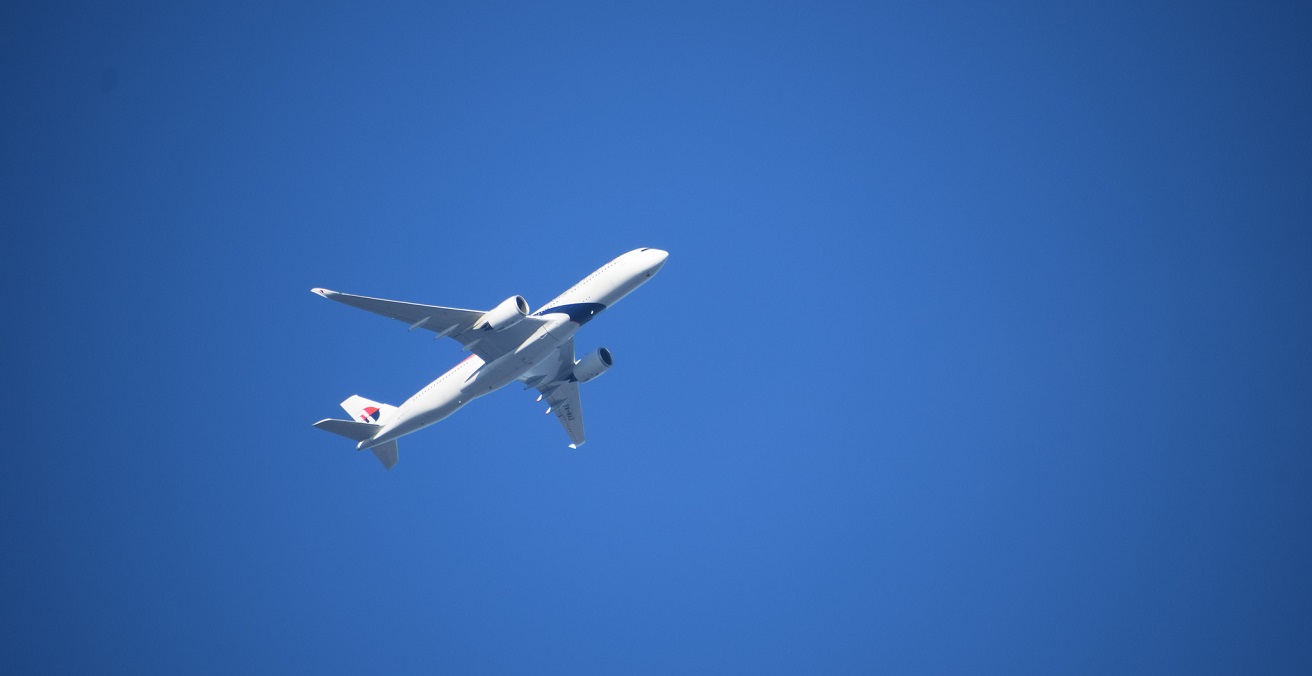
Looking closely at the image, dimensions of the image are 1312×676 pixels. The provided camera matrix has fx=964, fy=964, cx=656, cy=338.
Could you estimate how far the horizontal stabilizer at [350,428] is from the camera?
3875 cm

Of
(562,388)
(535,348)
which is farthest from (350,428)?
(562,388)

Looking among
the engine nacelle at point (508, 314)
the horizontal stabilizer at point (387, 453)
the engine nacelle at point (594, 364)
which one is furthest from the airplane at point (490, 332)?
the engine nacelle at point (594, 364)

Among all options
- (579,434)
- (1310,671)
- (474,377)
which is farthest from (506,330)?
(1310,671)

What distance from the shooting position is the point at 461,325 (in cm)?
3728

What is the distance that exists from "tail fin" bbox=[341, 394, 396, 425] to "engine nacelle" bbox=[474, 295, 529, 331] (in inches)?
327

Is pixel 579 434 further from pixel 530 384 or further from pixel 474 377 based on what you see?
pixel 474 377

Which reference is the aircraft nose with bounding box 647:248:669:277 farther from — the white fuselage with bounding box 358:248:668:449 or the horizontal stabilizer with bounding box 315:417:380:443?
the horizontal stabilizer with bounding box 315:417:380:443

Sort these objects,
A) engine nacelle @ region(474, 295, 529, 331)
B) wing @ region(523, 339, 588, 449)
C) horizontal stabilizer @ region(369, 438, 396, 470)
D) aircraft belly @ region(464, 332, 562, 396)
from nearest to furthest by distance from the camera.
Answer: engine nacelle @ region(474, 295, 529, 331) → aircraft belly @ region(464, 332, 562, 396) → horizontal stabilizer @ region(369, 438, 396, 470) → wing @ region(523, 339, 588, 449)

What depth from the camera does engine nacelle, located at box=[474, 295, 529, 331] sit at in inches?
1419

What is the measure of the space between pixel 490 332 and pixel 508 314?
140cm

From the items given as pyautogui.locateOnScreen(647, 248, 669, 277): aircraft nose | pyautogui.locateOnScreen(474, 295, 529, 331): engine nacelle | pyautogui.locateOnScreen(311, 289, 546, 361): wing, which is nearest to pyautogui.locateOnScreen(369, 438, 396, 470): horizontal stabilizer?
pyautogui.locateOnScreen(311, 289, 546, 361): wing

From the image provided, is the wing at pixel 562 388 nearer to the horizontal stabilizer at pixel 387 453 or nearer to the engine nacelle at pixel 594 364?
the engine nacelle at pixel 594 364

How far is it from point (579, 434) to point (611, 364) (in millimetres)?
5714

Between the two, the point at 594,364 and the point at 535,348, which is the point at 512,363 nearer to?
the point at 535,348
